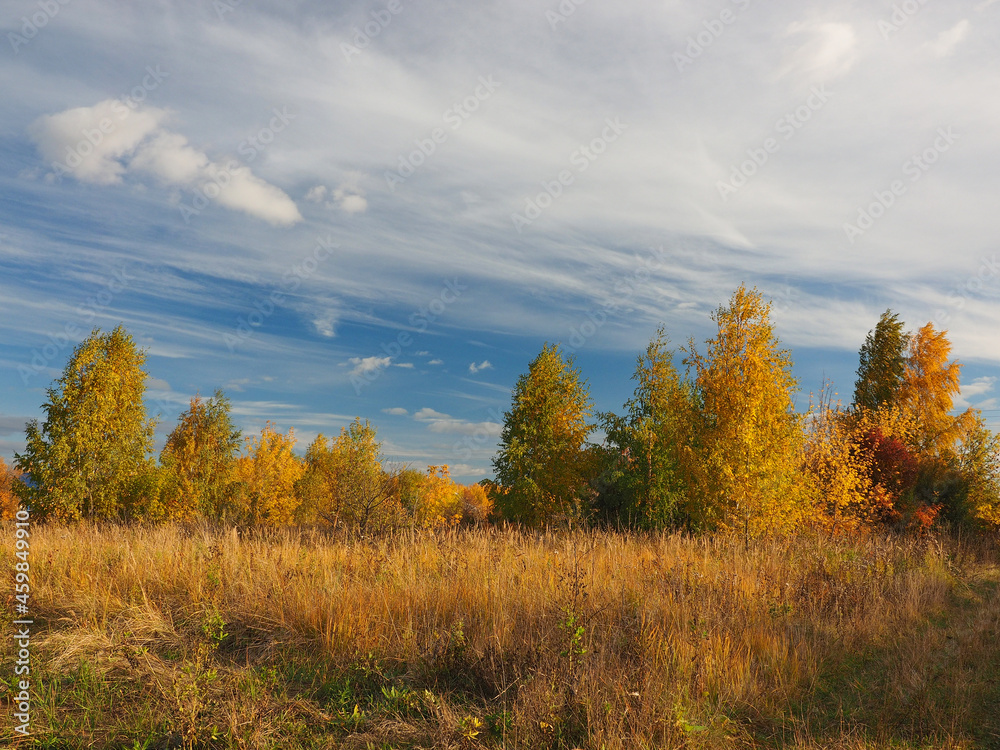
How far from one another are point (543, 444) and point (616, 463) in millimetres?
5418

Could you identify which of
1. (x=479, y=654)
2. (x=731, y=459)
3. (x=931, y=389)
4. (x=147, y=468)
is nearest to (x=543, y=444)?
(x=731, y=459)

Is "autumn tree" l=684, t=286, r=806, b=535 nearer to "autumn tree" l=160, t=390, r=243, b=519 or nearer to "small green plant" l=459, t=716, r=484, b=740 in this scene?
"small green plant" l=459, t=716, r=484, b=740

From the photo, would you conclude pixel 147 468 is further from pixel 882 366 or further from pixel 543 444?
pixel 882 366

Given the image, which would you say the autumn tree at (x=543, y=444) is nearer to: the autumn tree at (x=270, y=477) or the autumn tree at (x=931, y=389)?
the autumn tree at (x=270, y=477)

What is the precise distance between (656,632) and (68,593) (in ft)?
23.8

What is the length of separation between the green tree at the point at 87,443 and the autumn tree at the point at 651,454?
18154mm

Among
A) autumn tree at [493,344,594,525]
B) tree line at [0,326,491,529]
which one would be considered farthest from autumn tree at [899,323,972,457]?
tree line at [0,326,491,529]

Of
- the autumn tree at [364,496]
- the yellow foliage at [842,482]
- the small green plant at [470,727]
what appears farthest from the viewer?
the yellow foliage at [842,482]

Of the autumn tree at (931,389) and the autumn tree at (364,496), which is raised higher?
the autumn tree at (931,389)

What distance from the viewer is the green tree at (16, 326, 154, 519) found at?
20688mm

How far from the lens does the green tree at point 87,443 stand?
20.7 m

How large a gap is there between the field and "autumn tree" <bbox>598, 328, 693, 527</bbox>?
12.0 m

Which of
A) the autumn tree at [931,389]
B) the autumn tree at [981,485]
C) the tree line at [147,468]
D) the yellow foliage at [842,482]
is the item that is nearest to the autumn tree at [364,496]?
the tree line at [147,468]

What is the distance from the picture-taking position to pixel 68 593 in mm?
7352
